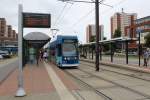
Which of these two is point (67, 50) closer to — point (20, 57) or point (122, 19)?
point (20, 57)

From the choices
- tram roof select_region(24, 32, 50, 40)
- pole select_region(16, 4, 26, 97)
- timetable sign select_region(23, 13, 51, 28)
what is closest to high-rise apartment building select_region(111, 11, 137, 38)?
tram roof select_region(24, 32, 50, 40)

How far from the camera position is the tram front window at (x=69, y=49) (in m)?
27.6

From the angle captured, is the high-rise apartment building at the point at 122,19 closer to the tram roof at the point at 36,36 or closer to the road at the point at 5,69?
the road at the point at 5,69

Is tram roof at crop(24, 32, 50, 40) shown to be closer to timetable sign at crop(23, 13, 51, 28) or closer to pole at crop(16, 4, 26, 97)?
timetable sign at crop(23, 13, 51, 28)

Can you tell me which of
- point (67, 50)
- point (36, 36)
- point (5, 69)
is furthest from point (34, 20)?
point (36, 36)

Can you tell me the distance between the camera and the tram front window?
90.6 ft

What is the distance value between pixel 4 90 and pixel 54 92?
8.01 ft

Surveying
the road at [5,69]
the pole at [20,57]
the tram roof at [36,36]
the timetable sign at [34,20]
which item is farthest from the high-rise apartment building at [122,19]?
the pole at [20,57]

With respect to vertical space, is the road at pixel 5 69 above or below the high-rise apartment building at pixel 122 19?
below

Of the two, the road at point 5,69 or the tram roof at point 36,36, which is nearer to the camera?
the road at point 5,69

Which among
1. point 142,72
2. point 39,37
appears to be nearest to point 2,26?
point 39,37

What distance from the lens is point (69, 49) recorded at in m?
27.8

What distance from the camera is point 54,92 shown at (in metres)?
12.2

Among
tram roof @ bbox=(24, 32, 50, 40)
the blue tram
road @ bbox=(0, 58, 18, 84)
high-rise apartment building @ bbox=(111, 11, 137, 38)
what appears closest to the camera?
road @ bbox=(0, 58, 18, 84)
